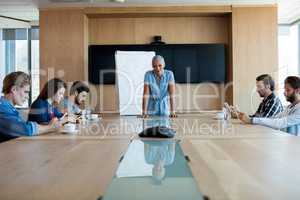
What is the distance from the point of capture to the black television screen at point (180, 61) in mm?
6355

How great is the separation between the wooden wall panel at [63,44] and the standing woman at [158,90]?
279 centimetres

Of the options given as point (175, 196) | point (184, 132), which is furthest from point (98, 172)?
point (184, 132)

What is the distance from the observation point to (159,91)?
375 centimetres

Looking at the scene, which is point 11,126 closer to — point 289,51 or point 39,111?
point 39,111

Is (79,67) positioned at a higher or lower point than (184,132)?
higher

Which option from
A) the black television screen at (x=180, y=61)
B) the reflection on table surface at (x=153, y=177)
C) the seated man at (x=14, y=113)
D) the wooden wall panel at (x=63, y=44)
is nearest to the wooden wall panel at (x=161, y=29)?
the black television screen at (x=180, y=61)

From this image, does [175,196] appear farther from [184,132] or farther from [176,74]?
[176,74]

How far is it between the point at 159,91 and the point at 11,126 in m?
1.77

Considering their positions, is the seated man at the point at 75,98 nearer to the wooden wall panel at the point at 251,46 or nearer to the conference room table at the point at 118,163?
the conference room table at the point at 118,163

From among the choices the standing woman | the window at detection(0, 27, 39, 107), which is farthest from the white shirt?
the window at detection(0, 27, 39, 107)

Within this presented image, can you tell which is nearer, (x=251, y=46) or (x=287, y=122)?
(x=287, y=122)

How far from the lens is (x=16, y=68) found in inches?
296

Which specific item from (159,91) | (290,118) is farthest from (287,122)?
(159,91)

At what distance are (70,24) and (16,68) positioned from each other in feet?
6.82
